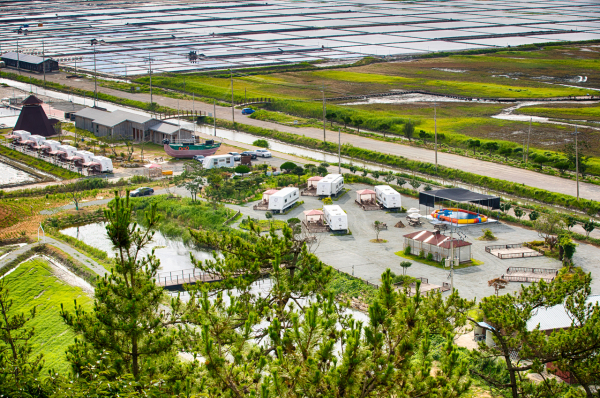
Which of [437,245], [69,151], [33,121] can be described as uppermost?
[33,121]

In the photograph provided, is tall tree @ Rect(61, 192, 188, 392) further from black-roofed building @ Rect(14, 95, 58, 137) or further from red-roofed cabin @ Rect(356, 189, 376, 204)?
black-roofed building @ Rect(14, 95, 58, 137)

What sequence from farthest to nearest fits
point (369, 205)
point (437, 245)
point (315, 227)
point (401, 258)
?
point (369, 205) < point (315, 227) < point (401, 258) < point (437, 245)

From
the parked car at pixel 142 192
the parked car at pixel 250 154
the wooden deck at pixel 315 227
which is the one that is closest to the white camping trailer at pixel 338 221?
the wooden deck at pixel 315 227

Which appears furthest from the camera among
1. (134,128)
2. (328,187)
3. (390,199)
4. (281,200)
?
(134,128)

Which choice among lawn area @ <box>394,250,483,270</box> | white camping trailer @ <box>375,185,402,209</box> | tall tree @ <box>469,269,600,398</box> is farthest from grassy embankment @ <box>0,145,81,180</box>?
tall tree @ <box>469,269,600,398</box>

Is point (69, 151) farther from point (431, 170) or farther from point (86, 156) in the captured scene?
point (431, 170)

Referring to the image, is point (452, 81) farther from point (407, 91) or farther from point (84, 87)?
point (84, 87)

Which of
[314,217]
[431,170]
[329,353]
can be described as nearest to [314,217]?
[314,217]
